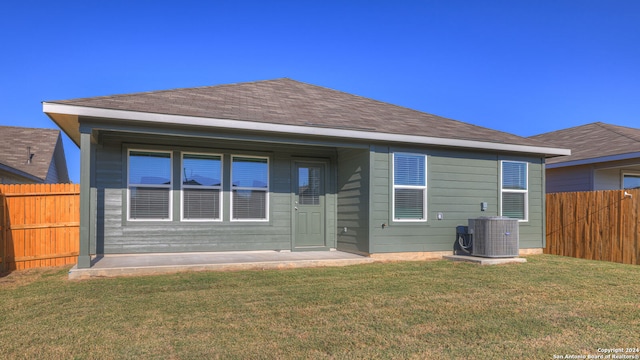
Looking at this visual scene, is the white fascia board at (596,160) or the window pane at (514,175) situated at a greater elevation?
the white fascia board at (596,160)

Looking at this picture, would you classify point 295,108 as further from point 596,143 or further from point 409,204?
point 596,143

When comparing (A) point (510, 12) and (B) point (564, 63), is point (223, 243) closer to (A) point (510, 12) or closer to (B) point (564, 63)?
(A) point (510, 12)

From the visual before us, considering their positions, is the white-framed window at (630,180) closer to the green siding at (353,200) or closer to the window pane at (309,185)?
the green siding at (353,200)

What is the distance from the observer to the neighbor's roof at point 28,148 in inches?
566

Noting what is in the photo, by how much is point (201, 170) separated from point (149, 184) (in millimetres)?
1016

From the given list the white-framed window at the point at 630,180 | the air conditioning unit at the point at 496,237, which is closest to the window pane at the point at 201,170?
the air conditioning unit at the point at 496,237

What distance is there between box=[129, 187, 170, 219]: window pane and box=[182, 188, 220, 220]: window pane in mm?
372

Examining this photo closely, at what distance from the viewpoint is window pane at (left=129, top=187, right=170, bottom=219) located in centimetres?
809

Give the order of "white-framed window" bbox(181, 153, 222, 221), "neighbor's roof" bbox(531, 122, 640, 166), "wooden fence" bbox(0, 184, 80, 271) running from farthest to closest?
1. "neighbor's roof" bbox(531, 122, 640, 166)
2. "white-framed window" bbox(181, 153, 222, 221)
3. "wooden fence" bbox(0, 184, 80, 271)

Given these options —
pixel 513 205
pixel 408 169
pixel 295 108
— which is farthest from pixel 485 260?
pixel 295 108

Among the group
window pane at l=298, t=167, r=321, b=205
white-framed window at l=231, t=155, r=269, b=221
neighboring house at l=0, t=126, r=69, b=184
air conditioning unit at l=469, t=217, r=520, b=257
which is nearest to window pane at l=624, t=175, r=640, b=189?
air conditioning unit at l=469, t=217, r=520, b=257

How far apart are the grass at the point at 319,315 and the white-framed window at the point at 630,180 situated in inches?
253

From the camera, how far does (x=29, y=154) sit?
50.5 ft

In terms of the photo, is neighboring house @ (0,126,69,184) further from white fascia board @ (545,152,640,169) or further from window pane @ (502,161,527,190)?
white fascia board @ (545,152,640,169)
